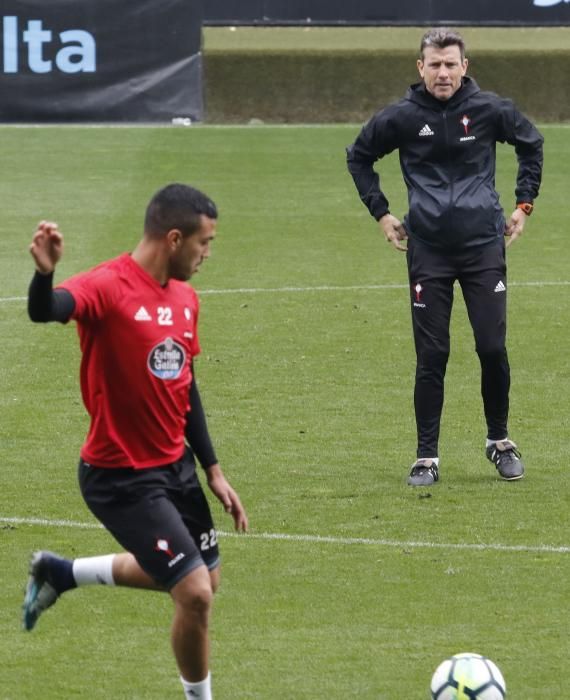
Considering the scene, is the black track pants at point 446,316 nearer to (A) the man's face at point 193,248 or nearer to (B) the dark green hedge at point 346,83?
(A) the man's face at point 193,248

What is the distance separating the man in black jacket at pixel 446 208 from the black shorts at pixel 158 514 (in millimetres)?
3365

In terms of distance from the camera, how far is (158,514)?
237 inches

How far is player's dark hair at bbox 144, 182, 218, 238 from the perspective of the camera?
6.00 meters

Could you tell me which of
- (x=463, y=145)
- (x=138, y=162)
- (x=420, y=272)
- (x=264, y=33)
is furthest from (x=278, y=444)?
(x=264, y=33)

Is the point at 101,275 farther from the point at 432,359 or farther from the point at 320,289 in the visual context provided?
the point at 320,289

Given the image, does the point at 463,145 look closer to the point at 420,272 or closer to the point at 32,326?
the point at 420,272

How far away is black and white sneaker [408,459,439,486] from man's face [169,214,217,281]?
3.68 m

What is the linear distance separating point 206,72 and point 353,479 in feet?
66.0

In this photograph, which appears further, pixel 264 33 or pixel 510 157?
pixel 264 33

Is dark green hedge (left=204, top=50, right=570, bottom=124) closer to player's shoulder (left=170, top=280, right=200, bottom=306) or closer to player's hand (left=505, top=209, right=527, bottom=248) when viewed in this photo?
player's hand (left=505, top=209, right=527, bottom=248)

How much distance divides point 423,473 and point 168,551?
3.74m

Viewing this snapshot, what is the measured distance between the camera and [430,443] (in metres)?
9.54

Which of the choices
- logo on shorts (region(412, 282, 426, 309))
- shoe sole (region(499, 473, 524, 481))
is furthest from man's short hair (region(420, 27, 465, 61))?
shoe sole (region(499, 473, 524, 481))

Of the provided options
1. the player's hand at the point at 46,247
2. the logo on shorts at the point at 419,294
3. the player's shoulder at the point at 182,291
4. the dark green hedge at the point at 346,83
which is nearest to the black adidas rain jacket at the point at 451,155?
the logo on shorts at the point at 419,294
